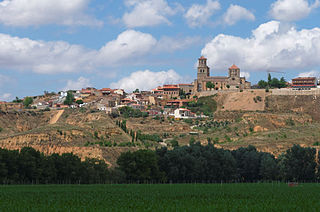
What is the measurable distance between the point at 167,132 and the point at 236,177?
60.2 meters

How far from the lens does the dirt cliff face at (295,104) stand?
172000 millimetres

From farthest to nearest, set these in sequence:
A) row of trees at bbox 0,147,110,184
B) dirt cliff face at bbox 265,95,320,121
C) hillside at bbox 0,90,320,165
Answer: dirt cliff face at bbox 265,95,320,121
hillside at bbox 0,90,320,165
row of trees at bbox 0,147,110,184

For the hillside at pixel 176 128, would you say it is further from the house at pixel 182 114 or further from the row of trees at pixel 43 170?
the row of trees at pixel 43 170

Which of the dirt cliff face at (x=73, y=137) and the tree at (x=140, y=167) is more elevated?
the dirt cliff face at (x=73, y=137)

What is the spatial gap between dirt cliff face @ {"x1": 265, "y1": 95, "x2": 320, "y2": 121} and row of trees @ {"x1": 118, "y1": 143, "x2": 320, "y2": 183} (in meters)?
76.0

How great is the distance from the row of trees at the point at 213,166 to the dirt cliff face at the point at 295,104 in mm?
75972

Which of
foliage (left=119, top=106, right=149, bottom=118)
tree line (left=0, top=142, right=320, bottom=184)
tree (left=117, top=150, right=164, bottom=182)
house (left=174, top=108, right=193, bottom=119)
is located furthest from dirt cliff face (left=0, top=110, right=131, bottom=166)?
house (left=174, top=108, right=193, bottom=119)

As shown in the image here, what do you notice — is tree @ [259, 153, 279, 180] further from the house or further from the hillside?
the house

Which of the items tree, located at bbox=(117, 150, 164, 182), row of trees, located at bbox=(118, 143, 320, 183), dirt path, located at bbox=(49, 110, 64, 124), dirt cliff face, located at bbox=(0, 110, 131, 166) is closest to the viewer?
tree, located at bbox=(117, 150, 164, 182)

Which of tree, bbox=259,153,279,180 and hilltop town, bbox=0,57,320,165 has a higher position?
hilltop town, bbox=0,57,320,165

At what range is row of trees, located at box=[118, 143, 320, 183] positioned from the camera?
282ft

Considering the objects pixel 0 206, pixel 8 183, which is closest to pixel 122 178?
pixel 8 183

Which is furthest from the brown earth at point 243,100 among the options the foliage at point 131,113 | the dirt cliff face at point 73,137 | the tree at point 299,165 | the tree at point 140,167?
the tree at point 140,167

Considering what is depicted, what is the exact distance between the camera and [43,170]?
77.7m
